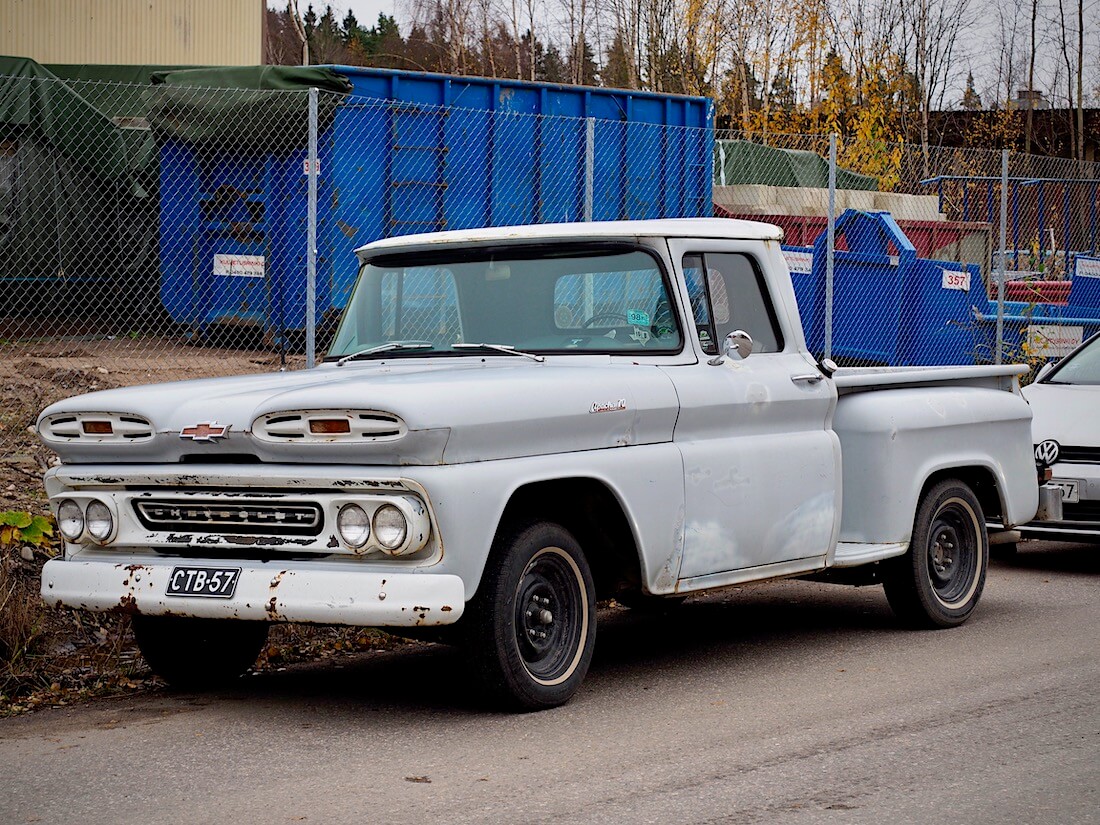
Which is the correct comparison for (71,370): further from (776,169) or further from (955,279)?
(776,169)

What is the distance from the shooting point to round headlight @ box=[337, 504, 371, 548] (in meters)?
5.41

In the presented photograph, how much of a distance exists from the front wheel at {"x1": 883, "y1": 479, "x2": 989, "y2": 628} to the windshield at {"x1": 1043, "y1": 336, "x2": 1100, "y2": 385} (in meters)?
3.39

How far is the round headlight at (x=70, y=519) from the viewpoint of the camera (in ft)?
19.8

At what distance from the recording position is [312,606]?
537 cm

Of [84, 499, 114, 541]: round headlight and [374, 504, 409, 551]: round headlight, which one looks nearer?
[374, 504, 409, 551]: round headlight

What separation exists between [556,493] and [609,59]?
3960cm

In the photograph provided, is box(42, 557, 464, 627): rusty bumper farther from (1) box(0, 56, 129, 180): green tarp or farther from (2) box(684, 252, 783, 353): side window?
(1) box(0, 56, 129, 180): green tarp

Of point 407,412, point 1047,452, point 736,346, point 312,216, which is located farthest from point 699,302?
point 1047,452

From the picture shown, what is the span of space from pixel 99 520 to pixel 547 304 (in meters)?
2.05

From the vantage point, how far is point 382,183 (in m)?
12.9

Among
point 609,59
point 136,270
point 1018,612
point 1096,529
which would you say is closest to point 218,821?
point 1018,612

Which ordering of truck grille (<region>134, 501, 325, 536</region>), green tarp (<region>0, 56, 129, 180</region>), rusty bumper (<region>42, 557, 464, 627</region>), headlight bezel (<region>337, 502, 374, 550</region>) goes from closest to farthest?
rusty bumper (<region>42, 557, 464, 627</region>), headlight bezel (<region>337, 502, 374, 550</region>), truck grille (<region>134, 501, 325, 536</region>), green tarp (<region>0, 56, 129, 180</region>)

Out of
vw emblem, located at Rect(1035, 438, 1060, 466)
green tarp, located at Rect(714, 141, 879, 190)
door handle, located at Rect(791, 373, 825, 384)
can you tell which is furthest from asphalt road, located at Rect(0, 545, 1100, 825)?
green tarp, located at Rect(714, 141, 879, 190)

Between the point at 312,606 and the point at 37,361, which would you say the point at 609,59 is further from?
the point at 312,606
